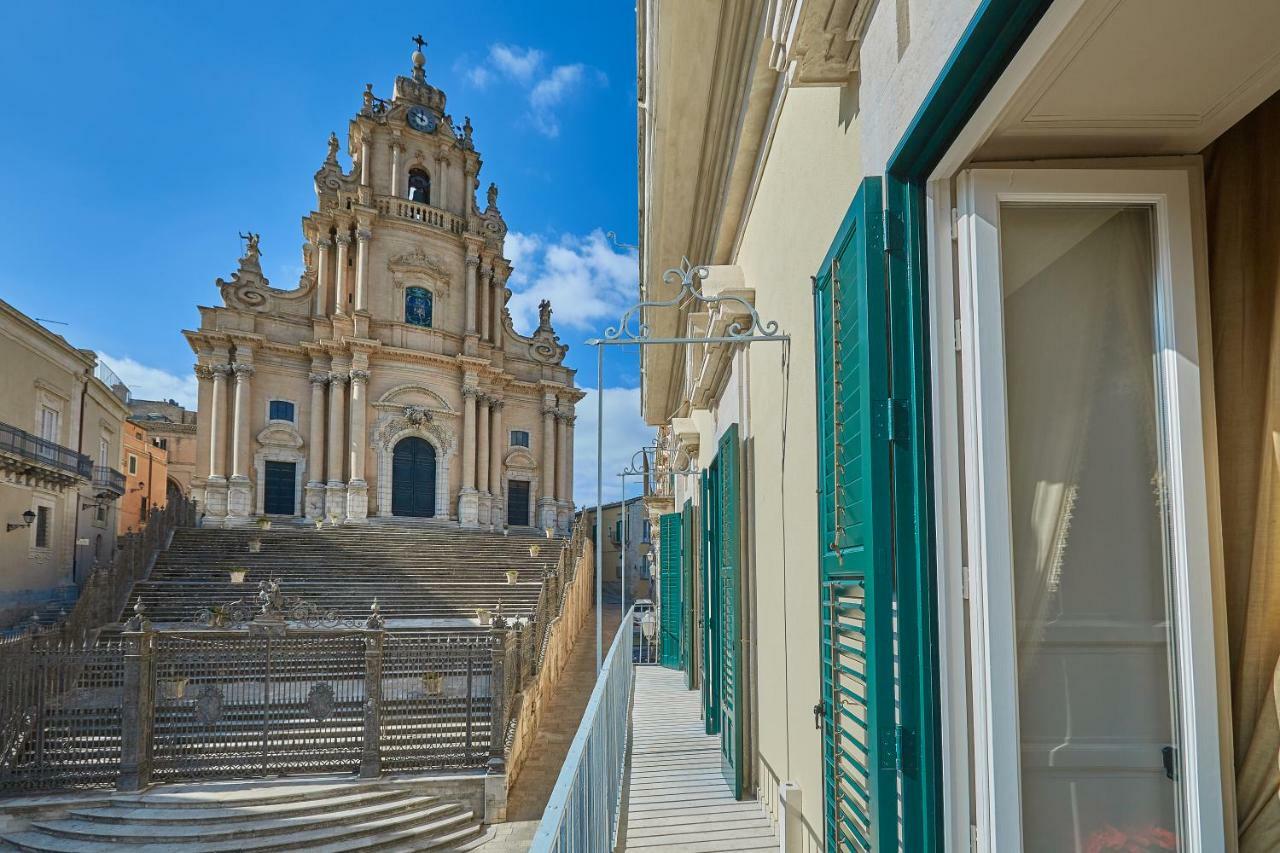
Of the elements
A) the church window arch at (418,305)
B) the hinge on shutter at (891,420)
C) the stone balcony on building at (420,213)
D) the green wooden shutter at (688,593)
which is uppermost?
the stone balcony on building at (420,213)

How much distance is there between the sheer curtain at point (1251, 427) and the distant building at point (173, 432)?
4391 cm

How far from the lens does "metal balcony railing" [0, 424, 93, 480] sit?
17.9 m

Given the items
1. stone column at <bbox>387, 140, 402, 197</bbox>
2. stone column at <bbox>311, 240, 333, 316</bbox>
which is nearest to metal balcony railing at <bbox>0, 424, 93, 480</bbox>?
stone column at <bbox>311, 240, 333, 316</bbox>

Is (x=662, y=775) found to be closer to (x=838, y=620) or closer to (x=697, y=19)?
(x=838, y=620)

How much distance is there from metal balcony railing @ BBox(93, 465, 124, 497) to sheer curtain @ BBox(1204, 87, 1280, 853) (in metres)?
27.9

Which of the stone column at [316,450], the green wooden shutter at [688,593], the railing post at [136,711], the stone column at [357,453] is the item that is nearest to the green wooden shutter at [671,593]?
the green wooden shutter at [688,593]

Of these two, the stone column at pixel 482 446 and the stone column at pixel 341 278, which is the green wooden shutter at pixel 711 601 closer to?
the stone column at pixel 482 446

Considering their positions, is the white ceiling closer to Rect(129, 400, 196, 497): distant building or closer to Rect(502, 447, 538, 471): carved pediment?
Rect(502, 447, 538, 471): carved pediment

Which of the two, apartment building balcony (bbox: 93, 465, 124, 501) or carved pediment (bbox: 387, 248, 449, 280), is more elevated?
carved pediment (bbox: 387, 248, 449, 280)

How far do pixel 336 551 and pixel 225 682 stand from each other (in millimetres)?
12436

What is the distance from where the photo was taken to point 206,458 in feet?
81.7

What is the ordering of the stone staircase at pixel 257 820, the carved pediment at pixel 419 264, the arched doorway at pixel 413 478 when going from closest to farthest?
the stone staircase at pixel 257 820
the arched doorway at pixel 413 478
the carved pediment at pixel 419 264

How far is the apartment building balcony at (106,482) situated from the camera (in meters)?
24.1

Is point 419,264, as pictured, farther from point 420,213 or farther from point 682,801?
point 682,801
